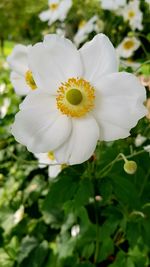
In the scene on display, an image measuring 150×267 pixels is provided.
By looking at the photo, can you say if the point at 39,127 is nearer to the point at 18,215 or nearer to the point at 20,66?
the point at 20,66

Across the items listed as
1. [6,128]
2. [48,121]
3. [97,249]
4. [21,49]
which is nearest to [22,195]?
[6,128]

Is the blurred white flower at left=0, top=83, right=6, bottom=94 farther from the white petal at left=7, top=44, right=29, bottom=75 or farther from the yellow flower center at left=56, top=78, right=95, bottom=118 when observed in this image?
the yellow flower center at left=56, top=78, right=95, bottom=118

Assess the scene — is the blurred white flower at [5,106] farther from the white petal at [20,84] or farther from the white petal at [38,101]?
the white petal at [38,101]

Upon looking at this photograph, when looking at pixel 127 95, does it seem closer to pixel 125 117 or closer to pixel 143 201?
pixel 125 117

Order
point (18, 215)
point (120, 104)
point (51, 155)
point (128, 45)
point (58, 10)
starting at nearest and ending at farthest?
point (120, 104)
point (51, 155)
point (18, 215)
point (58, 10)
point (128, 45)

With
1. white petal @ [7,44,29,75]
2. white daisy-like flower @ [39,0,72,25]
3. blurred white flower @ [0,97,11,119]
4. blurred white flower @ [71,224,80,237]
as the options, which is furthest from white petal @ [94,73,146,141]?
blurred white flower @ [0,97,11,119]

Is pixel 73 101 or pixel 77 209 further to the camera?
pixel 77 209

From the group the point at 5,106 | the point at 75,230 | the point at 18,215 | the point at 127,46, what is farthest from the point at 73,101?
the point at 127,46
